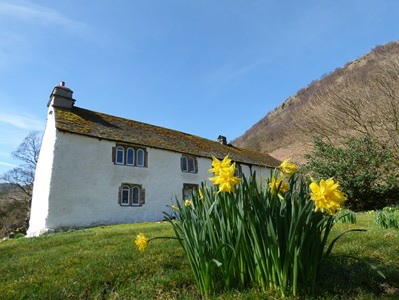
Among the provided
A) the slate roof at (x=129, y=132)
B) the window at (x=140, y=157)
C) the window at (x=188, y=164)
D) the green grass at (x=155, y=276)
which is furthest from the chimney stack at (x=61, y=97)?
the green grass at (x=155, y=276)

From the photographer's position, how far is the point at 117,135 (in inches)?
782

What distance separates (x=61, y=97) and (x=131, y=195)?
7.95m

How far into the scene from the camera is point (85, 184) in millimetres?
17594

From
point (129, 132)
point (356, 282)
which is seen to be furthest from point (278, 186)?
point (129, 132)

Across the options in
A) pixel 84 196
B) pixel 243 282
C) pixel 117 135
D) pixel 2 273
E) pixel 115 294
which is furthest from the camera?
pixel 117 135

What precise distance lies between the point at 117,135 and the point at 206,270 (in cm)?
1767

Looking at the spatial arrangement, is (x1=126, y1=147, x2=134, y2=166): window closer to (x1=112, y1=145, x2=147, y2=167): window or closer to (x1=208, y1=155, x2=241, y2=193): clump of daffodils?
(x1=112, y1=145, x2=147, y2=167): window

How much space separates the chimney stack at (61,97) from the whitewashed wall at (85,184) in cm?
126

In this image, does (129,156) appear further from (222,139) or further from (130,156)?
(222,139)

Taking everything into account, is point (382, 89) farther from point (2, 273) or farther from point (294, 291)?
point (2, 273)

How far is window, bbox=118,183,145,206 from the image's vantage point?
18984mm

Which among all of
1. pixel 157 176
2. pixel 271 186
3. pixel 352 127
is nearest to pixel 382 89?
pixel 352 127

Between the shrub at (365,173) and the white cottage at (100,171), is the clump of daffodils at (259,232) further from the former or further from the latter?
the shrub at (365,173)

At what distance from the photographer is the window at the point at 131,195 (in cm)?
1898
